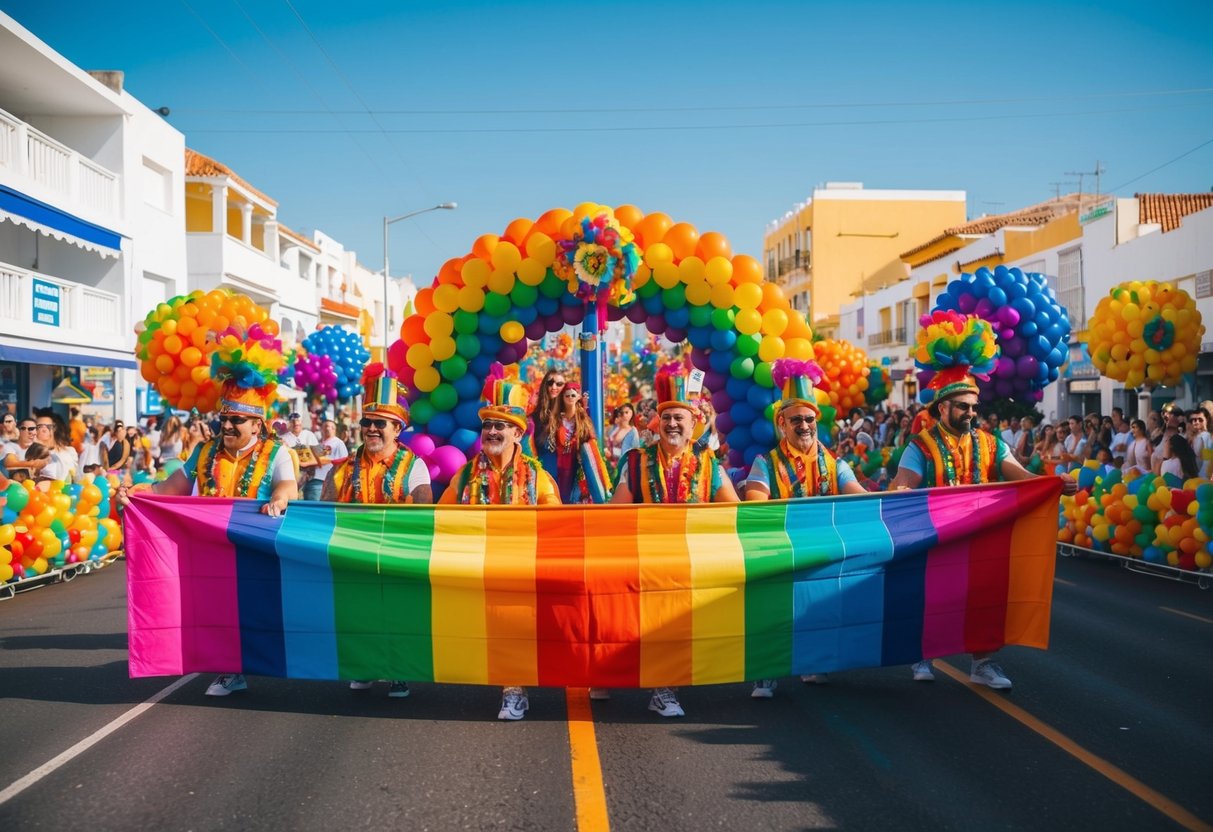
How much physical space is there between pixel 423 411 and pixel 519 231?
2.35 metres

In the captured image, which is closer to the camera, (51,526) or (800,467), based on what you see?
(800,467)

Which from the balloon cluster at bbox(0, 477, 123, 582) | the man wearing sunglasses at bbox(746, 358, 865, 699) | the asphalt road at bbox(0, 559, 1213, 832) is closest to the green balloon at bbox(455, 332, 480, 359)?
the balloon cluster at bbox(0, 477, 123, 582)

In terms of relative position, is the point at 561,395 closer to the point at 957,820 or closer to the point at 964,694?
the point at 964,694

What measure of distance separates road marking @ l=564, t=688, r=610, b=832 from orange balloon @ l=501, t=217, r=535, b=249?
6613 millimetres

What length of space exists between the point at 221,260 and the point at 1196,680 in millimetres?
30800

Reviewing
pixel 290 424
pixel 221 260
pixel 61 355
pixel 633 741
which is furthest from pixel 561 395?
pixel 221 260

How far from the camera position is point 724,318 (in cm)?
1157

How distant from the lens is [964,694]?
20.9 feet

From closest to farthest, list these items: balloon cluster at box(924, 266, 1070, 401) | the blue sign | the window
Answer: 1. balloon cluster at box(924, 266, 1070, 401)
2. the blue sign
3. the window

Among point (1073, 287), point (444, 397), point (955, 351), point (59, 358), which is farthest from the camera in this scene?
point (1073, 287)

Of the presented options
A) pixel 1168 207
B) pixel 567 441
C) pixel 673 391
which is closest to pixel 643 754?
pixel 673 391

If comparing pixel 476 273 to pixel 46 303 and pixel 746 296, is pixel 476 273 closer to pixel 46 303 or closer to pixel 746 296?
pixel 746 296

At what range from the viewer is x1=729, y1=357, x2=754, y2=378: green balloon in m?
11.6

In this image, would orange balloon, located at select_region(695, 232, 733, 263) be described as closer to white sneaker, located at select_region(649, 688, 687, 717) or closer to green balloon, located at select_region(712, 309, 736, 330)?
green balloon, located at select_region(712, 309, 736, 330)
